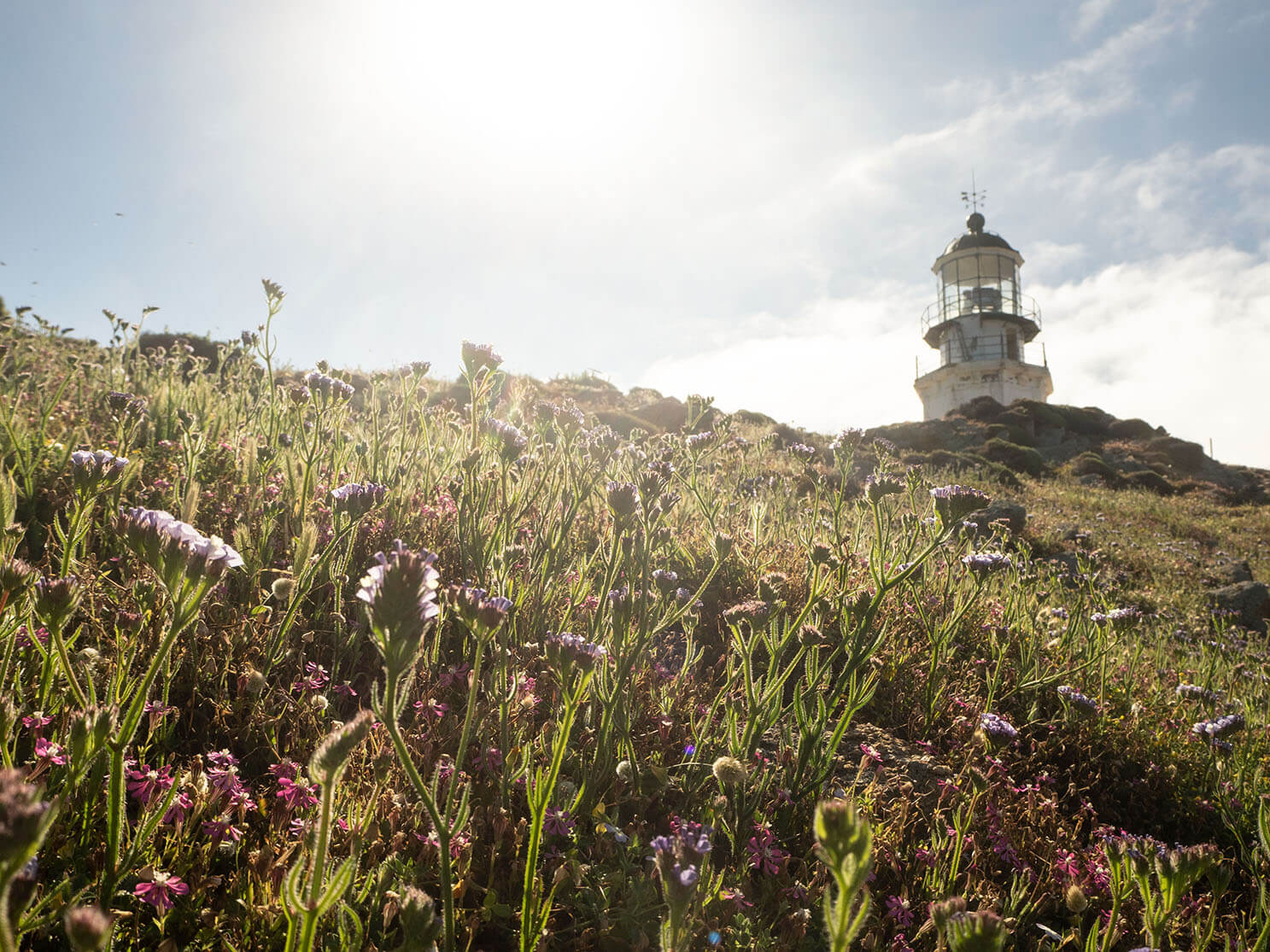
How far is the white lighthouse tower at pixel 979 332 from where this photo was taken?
33.6 metres

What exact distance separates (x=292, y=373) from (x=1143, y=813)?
41.0ft

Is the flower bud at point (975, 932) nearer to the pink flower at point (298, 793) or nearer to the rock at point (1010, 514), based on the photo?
the pink flower at point (298, 793)

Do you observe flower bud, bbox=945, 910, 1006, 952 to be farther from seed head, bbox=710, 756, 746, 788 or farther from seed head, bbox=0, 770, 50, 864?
seed head, bbox=0, 770, 50, 864

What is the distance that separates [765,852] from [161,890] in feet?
5.14

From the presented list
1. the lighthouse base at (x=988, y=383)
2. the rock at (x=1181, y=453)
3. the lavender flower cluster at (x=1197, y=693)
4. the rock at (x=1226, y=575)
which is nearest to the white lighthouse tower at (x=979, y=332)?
the lighthouse base at (x=988, y=383)

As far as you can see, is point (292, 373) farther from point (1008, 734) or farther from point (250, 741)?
point (1008, 734)

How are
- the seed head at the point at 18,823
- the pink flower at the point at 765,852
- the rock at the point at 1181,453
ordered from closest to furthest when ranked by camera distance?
the seed head at the point at 18,823
the pink flower at the point at 765,852
the rock at the point at 1181,453

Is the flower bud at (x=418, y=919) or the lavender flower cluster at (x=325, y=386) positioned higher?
the lavender flower cluster at (x=325, y=386)

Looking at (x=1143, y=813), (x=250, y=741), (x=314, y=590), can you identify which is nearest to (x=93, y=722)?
(x=250, y=741)

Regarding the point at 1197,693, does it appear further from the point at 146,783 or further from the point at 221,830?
the point at 146,783

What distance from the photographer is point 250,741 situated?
213 cm

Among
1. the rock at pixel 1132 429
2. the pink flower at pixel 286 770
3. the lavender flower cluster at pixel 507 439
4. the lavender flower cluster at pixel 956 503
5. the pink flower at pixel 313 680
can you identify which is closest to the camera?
the pink flower at pixel 286 770

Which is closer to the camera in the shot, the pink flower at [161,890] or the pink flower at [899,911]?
the pink flower at [161,890]

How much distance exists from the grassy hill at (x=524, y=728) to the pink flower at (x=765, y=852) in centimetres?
2
